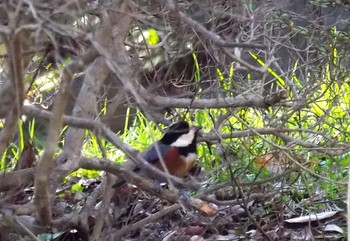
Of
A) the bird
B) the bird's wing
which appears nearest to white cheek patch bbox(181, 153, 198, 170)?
the bird

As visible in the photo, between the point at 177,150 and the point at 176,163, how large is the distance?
0.25 feet

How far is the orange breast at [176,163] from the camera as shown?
14.0 feet

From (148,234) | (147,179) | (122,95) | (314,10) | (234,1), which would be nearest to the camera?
(122,95)

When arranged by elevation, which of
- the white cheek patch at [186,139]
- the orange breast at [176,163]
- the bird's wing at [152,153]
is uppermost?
the white cheek patch at [186,139]

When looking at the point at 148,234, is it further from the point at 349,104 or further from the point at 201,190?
the point at 349,104

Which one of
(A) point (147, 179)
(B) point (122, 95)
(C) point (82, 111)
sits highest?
(B) point (122, 95)

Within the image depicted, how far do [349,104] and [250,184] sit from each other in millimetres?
1496

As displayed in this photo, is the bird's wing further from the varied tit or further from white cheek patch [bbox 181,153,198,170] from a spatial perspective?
white cheek patch [bbox 181,153,198,170]

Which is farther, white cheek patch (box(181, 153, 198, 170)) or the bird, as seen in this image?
white cheek patch (box(181, 153, 198, 170))

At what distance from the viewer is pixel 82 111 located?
361 cm

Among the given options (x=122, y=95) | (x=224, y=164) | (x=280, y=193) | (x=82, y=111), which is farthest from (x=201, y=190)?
(x=122, y=95)

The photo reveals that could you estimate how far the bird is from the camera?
4.15 metres

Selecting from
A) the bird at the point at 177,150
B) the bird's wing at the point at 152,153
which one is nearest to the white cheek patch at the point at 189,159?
the bird at the point at 177,150

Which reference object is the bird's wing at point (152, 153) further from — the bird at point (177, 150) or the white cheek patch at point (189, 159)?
the white cheek patch at point (189, 159)
